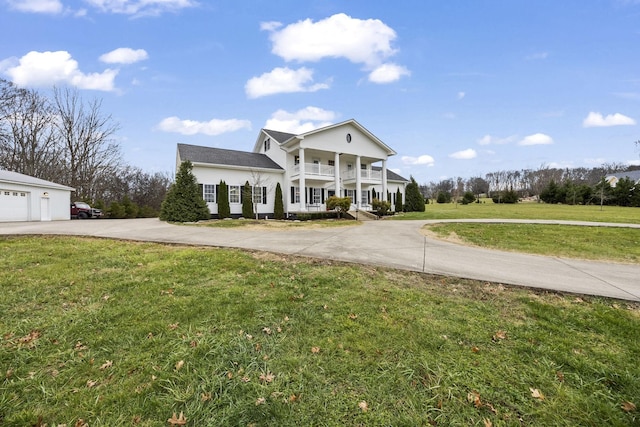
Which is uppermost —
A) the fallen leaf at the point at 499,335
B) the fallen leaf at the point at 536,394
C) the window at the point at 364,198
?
the window at the point at 364,198

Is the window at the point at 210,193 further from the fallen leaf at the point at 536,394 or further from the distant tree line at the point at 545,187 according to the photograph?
the distant tree line at the point at 545,187

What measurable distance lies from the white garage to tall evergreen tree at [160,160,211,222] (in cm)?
879

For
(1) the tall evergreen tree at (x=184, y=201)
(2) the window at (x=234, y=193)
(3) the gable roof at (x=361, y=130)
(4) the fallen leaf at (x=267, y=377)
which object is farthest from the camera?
(3) the gable roof at (x=361, y=130)

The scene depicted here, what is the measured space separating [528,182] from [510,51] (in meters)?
72.3

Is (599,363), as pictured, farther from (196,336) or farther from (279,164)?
(279,164)

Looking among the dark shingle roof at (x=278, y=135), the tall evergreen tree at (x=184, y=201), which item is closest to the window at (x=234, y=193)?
the tall evergreen tree at (x=184, y=201)

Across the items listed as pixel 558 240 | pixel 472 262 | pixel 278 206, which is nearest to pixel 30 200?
pixel 278 206

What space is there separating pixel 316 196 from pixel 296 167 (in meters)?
3.47

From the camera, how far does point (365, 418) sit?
2180 millimetres

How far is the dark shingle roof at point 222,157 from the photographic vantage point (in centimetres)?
2078

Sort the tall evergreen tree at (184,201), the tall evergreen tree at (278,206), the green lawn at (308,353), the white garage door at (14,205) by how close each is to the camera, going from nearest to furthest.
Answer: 1. the green lawn at (308,353)
2. the white garage door at (14,205)
3. the tall evergreen tree at (184,201)
4. the tall evergreen tree at (278,206)

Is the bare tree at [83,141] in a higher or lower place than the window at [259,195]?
higher

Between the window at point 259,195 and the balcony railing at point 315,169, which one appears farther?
the balcony railing at point 315,169

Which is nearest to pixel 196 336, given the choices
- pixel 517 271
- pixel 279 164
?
pixel 517 271
